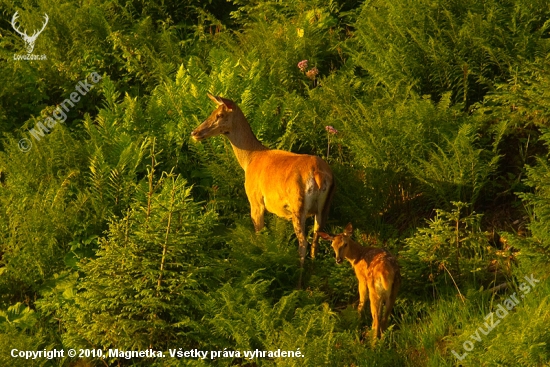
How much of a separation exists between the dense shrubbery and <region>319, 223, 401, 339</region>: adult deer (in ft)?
0.68

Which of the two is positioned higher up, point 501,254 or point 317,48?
point 317,48

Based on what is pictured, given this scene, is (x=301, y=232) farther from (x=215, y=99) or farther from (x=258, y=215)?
(x=215, y=99)

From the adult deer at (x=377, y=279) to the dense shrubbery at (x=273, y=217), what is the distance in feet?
0.68

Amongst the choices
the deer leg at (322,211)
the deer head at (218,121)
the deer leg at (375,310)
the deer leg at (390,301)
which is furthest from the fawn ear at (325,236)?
the deer head at (218,121)

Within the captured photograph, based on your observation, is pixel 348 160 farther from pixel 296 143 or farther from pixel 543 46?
pixel 543 46

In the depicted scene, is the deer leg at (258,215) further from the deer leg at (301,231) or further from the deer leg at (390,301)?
the deer leg at (390,301)

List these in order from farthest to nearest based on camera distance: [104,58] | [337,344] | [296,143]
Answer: [104,58] < [296,143] < [337,344]

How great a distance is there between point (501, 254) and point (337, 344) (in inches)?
83.6

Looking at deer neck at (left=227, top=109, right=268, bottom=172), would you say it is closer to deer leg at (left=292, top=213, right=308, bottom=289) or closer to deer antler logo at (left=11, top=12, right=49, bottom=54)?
deer leg at (left=292, top=213, right=308, bottom=289)

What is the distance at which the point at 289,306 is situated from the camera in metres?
10.3

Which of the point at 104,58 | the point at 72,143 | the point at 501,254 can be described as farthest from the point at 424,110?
the point at 104,58

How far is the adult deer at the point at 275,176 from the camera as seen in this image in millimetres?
11148

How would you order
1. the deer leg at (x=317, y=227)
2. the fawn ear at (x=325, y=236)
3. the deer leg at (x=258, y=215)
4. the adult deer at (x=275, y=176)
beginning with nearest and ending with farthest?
the fawn ear at (x=325, y=236), the adult deer at (x=275, y=176), the deer leg at (x=317, y=227), the deer leg at (x=258, y=215)

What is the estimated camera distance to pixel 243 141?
12398 mm
